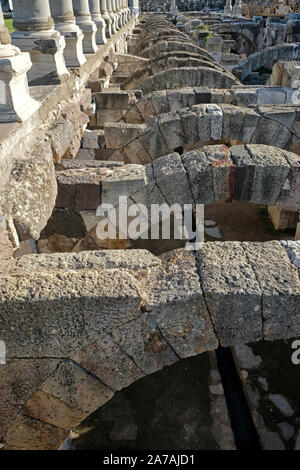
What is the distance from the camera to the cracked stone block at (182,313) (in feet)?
8.11

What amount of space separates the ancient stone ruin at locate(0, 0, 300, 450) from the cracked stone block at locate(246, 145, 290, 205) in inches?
0.6

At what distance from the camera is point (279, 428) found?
13.1ft

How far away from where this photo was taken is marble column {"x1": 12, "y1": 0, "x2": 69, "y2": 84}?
5996 mm

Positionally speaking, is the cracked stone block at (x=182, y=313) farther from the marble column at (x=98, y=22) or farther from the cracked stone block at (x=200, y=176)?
the marble column at (x=98, y=22)

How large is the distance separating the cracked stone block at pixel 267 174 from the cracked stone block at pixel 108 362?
2.63 meters

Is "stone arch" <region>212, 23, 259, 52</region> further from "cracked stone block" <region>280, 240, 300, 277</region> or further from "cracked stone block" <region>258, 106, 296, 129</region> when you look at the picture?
"cracked stone block" <region>280, 240, 300, 277</region>

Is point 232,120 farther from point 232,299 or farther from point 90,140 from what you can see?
point 232,299

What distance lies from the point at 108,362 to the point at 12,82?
3.52 meters

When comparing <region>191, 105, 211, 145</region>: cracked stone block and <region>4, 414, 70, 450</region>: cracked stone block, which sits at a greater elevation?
<region>191, 105, 211, 145</region>: cracked stone block

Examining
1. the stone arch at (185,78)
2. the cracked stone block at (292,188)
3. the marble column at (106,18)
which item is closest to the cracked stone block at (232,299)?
the cracked stone block at (292,188)

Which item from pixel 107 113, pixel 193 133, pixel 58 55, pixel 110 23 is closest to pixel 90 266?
pixel 193 133

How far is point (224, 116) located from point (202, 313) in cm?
462

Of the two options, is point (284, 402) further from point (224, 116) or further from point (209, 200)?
point (224, 116)

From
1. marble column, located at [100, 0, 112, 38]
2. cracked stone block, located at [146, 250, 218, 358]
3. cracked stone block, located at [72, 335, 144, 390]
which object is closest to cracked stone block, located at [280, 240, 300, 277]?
cracked stone block, located at [146, 250, 218, 358]
